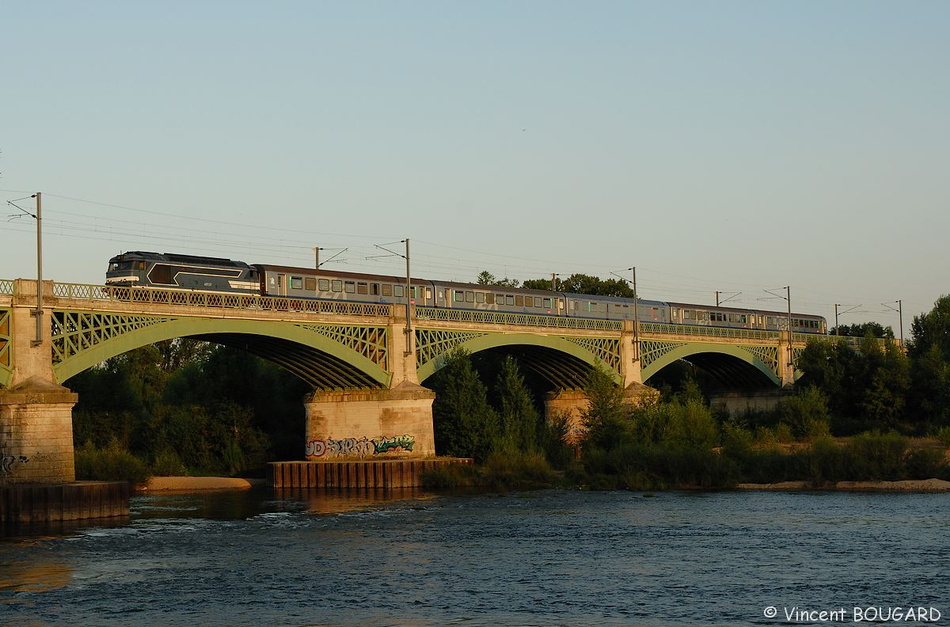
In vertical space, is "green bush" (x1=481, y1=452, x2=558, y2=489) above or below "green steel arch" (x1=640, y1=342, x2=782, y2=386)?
below

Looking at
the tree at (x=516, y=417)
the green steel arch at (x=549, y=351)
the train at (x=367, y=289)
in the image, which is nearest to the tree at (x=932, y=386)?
the train at (x=367, y=289)

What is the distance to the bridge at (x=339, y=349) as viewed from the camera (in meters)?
52.3

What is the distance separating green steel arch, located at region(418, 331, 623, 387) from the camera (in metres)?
75.9

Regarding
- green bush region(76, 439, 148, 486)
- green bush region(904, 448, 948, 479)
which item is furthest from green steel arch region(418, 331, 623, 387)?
green bush region(904, 448, 948, 479)

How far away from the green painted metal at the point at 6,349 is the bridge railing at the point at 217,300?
255 centimetres

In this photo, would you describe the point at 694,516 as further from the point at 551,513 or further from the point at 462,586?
the point at 462,586

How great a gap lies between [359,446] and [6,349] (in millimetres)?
25438

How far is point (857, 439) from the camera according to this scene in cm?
6394

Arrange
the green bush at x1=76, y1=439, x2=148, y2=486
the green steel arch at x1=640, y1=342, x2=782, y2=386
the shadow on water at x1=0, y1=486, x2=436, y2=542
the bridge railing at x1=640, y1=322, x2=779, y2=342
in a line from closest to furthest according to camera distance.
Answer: the shadow on water at x1=0, y1=486, x2=436, y2=542
the green bush at x1=76, y1=439, x2=148, y2=486
the green steel arch at x1=640, y1=342, x2=782, y2=386
the bridge railing at x1=640, y1=322, x2=779, y2=342

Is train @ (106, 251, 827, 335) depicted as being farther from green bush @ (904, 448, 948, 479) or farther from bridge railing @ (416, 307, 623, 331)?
green bush @ (904, 448, 948, 479)

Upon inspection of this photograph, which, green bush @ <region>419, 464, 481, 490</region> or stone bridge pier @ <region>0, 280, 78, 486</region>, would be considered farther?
green bush @ <region>419, 464, 481, 490</region>

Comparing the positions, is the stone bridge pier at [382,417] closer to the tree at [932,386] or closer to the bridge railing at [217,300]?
the bridge railing at [217,300]

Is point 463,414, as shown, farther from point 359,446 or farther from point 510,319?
point 510,319

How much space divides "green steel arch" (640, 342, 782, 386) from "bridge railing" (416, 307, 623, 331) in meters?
4.71
